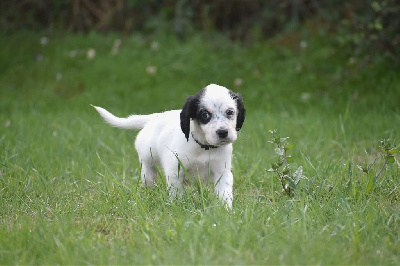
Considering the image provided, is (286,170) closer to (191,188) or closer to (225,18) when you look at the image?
(191,188)

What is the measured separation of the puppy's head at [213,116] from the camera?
11.8 ft

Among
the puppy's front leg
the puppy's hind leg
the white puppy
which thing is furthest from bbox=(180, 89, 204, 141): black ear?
the puppy's hind leg

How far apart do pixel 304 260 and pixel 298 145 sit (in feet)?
9.26

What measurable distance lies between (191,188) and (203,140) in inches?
18.4

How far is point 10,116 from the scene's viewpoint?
748 centimetres

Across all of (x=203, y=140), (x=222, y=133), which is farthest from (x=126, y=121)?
(x=222, y=133)

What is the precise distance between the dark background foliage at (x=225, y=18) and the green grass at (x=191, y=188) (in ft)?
0.96

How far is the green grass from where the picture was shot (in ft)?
9.80

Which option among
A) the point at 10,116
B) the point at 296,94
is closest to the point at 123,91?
the point at 10,116

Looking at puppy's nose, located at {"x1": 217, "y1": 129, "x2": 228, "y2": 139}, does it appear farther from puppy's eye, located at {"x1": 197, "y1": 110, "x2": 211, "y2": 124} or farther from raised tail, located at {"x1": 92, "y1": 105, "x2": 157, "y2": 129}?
raised tail, located at {"x1": 92, "y1": 105, "x2": 157, "y2": 129}

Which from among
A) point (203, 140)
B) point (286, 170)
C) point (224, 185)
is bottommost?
point (224, 185)

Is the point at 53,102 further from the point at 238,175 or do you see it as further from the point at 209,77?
the point at 238,175

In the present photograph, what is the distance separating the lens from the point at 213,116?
3.68m

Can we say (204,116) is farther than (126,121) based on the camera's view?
No
